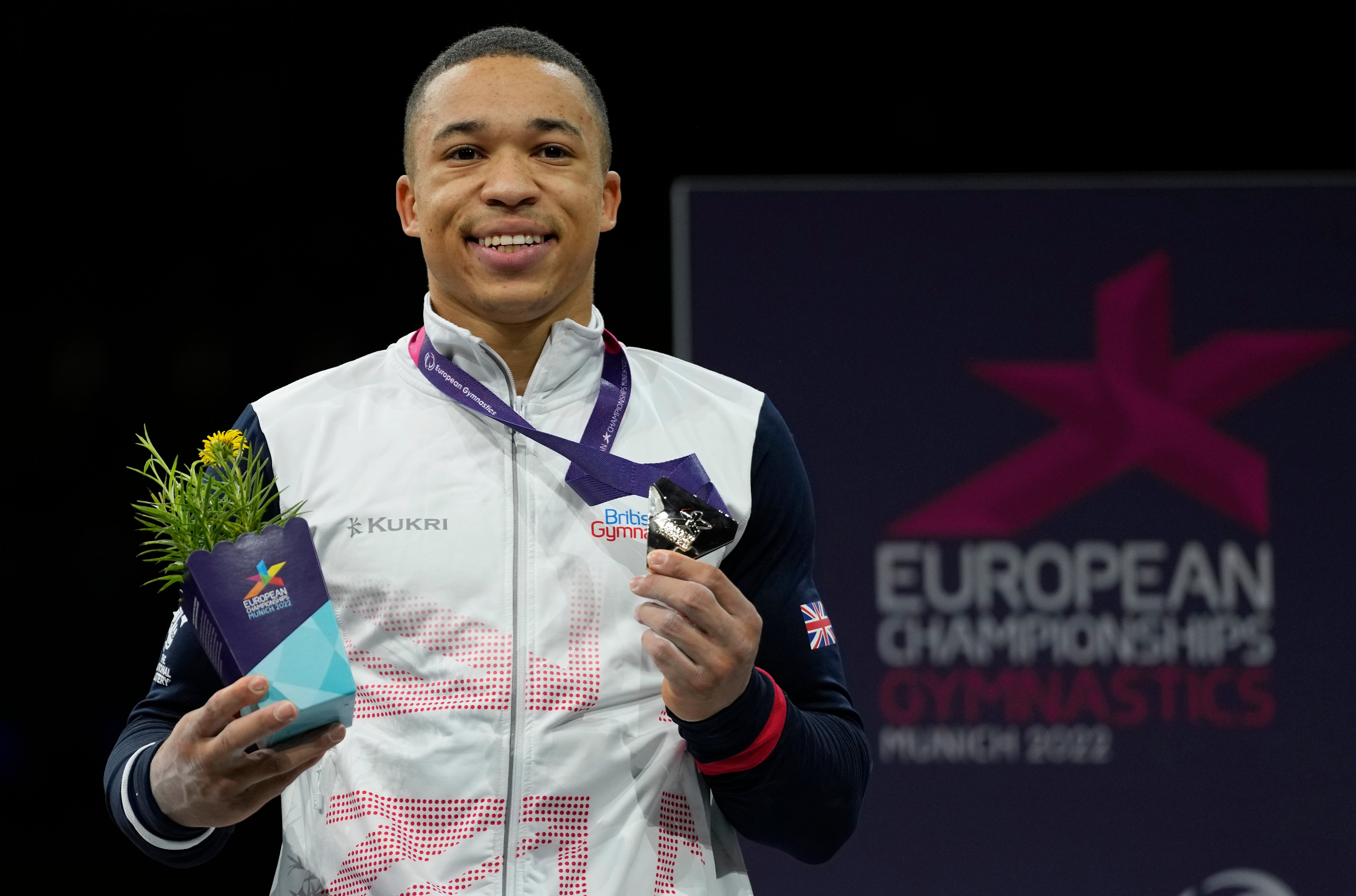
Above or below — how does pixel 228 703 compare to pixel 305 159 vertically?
below

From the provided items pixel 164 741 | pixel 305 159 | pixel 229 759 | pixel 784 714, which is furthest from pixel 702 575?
pixel 305 159

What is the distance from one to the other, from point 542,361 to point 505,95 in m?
0.30

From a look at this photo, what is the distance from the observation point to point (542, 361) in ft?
5.39

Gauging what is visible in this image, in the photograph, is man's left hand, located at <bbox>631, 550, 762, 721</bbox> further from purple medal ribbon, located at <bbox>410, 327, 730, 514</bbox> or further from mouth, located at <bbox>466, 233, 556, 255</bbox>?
mouth, located at <bbox>466, 233, 556, 255</bbox>

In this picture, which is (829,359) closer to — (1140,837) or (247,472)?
(1140,837)

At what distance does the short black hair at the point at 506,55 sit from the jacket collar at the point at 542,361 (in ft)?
0.70

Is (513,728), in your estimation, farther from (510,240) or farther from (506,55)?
(506,55)

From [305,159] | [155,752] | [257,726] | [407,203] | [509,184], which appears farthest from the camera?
[305,159]

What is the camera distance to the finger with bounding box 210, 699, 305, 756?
1234mm

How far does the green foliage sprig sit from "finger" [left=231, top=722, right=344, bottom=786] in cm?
19

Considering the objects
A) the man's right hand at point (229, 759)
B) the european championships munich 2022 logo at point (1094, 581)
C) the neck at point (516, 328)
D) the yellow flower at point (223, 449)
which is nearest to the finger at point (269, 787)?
the man's right hand at point (229, 759)

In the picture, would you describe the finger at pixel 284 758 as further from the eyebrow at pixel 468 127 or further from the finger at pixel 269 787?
the eyebrow at pixel 468 127

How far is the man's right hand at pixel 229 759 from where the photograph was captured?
1245 millimetres

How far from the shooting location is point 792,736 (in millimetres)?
1491
